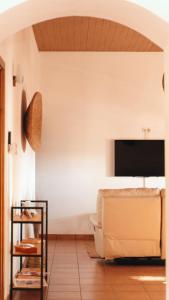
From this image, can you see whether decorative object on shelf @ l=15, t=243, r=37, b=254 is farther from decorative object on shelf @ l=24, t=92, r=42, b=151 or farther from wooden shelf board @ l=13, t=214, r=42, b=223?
decorative object on shelf @ l=24, t=92, r=42, b=151

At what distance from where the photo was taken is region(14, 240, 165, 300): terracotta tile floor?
4.50 metres

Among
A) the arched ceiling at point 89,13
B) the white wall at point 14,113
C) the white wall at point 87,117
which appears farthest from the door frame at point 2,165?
the white wall at point 87,117

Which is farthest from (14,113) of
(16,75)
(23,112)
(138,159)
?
(138,159)

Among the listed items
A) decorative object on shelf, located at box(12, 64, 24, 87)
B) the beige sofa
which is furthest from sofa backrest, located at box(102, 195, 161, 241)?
decorative object on shelf, located at box(12, 64, 24, 87)

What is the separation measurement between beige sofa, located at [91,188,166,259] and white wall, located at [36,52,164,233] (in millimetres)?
2364

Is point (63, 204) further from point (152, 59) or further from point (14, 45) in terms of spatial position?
→ point (14, 45)

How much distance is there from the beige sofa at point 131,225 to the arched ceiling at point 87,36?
240 centimetres

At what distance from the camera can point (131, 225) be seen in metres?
5.75

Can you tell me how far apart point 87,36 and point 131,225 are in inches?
121

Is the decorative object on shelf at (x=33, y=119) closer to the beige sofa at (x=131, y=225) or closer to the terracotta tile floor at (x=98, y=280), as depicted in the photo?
the beige sofa at (x=131, y=225)

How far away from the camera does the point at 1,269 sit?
4.03 meters

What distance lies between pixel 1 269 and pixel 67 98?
462 centimetres

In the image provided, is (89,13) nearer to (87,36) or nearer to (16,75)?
(16,75)

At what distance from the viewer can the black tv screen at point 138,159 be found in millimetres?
8094
